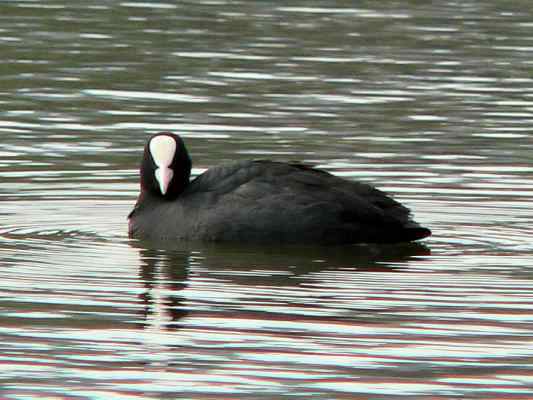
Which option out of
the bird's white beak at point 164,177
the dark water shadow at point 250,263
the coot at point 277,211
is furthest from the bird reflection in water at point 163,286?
the bird's white beak at point 164,177

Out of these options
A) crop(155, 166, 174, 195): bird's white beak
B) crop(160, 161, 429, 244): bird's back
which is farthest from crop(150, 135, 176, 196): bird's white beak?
crop(160, 161, 429, 244): bird's back

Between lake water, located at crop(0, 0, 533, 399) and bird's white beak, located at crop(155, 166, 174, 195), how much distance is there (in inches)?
20.1

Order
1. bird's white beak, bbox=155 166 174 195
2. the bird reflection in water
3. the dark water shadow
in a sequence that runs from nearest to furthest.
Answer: the bird reflection in water → the dark water shadow → bird's white beak, bbox=155 166 174 195

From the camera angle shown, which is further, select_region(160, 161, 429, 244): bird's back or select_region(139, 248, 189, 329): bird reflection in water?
select_region(160, 161, 429, 244): bird's back

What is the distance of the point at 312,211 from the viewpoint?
11.9m

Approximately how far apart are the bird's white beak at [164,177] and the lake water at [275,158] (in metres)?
0.51

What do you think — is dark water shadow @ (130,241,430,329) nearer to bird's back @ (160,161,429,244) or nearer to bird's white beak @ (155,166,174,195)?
bird's back @ (160,161,429,244)

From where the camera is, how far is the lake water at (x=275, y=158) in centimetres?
833

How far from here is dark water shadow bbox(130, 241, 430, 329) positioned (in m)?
10.7

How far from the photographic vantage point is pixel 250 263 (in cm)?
1148

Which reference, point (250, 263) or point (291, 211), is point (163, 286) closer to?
point (250, 263)

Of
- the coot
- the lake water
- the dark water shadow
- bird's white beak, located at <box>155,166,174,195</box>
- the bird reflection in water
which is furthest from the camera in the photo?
bird's white beak, located at <box>155,166,174,195</box>

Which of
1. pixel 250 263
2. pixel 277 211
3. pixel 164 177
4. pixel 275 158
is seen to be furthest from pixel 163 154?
pixel 275 158

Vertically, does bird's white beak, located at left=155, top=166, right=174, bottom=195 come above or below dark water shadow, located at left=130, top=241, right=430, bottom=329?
above
